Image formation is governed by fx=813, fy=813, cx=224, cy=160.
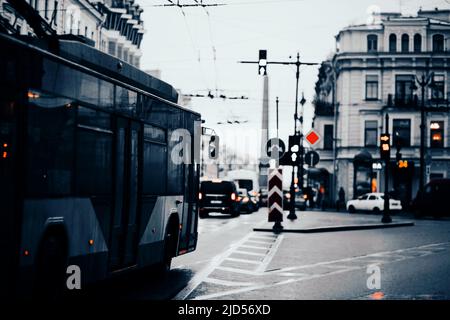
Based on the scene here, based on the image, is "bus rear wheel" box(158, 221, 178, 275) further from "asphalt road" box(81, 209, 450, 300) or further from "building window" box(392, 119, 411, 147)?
"building window" box(392, 119, 411, 147)

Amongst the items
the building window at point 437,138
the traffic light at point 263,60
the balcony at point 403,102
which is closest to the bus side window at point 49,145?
the traffic light at point 263,60

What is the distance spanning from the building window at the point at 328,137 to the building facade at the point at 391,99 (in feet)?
12.3

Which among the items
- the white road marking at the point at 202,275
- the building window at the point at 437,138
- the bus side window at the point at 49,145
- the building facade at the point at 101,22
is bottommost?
the white road marking at the point at 202,275

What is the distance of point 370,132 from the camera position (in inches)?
2721

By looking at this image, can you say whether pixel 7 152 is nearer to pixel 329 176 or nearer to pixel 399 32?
pixel 399 32

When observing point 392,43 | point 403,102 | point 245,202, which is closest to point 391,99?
point 403,102

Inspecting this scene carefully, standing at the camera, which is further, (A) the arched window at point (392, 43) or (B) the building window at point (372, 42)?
(B) the building window at point (372, 42)

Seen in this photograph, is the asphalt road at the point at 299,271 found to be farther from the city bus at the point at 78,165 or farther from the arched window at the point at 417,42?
the arched window at the point at 417,42

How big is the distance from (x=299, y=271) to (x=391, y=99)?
55.3m

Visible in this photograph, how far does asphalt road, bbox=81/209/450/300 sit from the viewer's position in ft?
37.1

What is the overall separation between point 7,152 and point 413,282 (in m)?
7.57

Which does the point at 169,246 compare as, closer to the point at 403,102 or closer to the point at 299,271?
the point at 299,271

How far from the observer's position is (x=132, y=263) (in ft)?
38.0

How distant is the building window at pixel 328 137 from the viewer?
73750 millimetres
